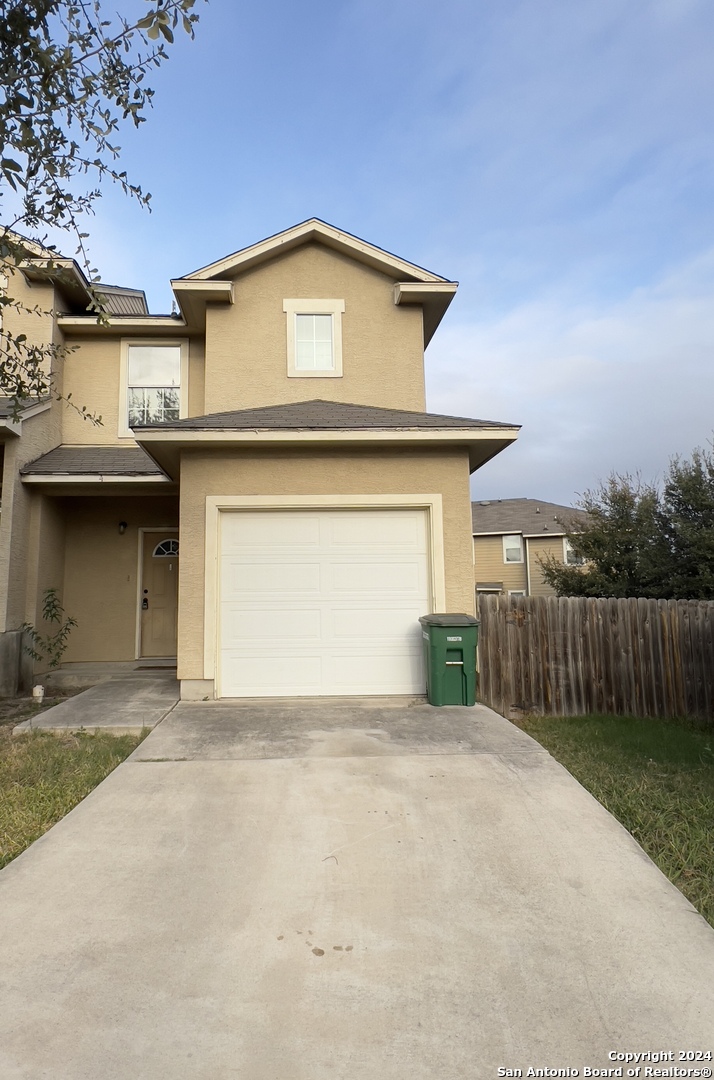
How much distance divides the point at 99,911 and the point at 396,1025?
5.69 ft

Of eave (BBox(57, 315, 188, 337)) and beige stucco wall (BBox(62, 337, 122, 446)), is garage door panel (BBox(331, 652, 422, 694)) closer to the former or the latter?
beige stucco wall (BBox(62, 337, 122, 446))

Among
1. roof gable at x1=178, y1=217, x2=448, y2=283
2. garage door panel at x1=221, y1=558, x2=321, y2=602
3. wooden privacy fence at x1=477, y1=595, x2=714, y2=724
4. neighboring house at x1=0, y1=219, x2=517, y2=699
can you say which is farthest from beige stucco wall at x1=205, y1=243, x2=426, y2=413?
wooden privacy fence at x1=477, y1=595, x2=714, y2=724

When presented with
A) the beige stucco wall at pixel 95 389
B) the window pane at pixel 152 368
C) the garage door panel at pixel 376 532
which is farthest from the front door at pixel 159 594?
the garage door panel at pixel 376 532

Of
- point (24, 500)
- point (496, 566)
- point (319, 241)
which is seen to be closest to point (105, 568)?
point (24, 500)

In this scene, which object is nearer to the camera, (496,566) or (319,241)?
(319,241)

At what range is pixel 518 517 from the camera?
31250mm

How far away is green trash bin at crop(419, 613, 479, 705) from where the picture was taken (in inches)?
283

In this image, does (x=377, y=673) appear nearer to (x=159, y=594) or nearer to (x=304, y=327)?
(x=159, y=594)

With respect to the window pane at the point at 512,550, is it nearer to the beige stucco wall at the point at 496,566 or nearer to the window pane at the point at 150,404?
the beige stucco wall at the point at 496,566

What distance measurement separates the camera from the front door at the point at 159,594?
11.4 meters

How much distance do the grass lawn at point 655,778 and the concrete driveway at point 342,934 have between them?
210 millimetres

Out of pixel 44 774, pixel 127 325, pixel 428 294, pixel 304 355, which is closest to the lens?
pixel 44 774

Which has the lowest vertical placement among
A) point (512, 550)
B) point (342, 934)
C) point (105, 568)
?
point (342, 934)

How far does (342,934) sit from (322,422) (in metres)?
5.95
